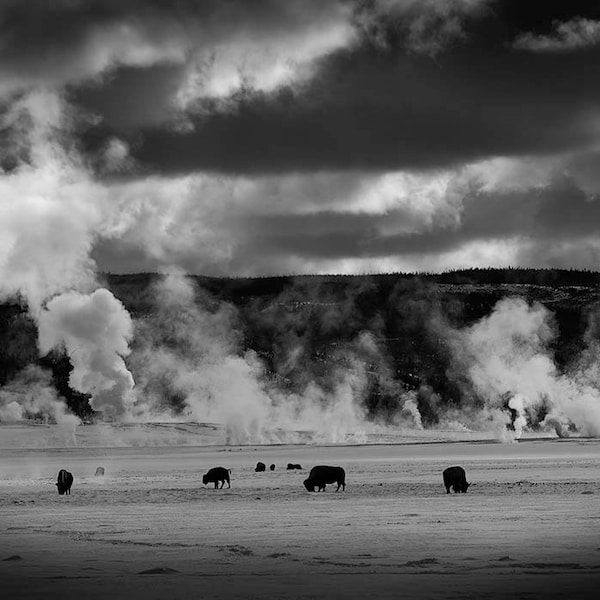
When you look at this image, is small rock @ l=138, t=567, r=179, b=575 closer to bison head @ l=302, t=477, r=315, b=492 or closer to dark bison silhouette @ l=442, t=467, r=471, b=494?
dark bison silhouette @ l=442, t=467, r=471, b=494

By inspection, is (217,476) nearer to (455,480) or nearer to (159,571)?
(455,480)

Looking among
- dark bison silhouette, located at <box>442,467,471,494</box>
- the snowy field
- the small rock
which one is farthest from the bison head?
the small rock

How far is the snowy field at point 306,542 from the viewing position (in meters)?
20.5

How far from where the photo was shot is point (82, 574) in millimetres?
22578

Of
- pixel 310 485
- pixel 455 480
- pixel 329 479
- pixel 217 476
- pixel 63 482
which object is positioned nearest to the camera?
pixel 455 480

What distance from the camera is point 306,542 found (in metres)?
28.0

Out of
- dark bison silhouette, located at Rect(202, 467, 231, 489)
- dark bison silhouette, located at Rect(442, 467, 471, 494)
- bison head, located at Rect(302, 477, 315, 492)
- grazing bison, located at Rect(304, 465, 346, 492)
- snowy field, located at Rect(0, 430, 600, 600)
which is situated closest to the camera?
snowy field, located at Rect(0, 430, 600, 600)

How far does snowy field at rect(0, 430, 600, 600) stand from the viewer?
20.5m

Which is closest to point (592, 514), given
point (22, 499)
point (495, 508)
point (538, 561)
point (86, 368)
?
point (495, 508)

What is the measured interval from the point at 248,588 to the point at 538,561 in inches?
242

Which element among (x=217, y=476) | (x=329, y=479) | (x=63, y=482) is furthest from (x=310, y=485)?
(x=63, y=482)

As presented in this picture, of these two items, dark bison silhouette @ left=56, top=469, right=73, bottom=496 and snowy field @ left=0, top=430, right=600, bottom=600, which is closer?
snowy field @ left=0, top=430, right=600, bottom=600

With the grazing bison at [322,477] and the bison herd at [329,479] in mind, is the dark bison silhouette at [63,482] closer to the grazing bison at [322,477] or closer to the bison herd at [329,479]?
the bison herd at [329,479]

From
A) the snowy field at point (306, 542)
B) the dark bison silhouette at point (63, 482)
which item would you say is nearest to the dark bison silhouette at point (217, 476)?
the snowy field at point (306, 542)
